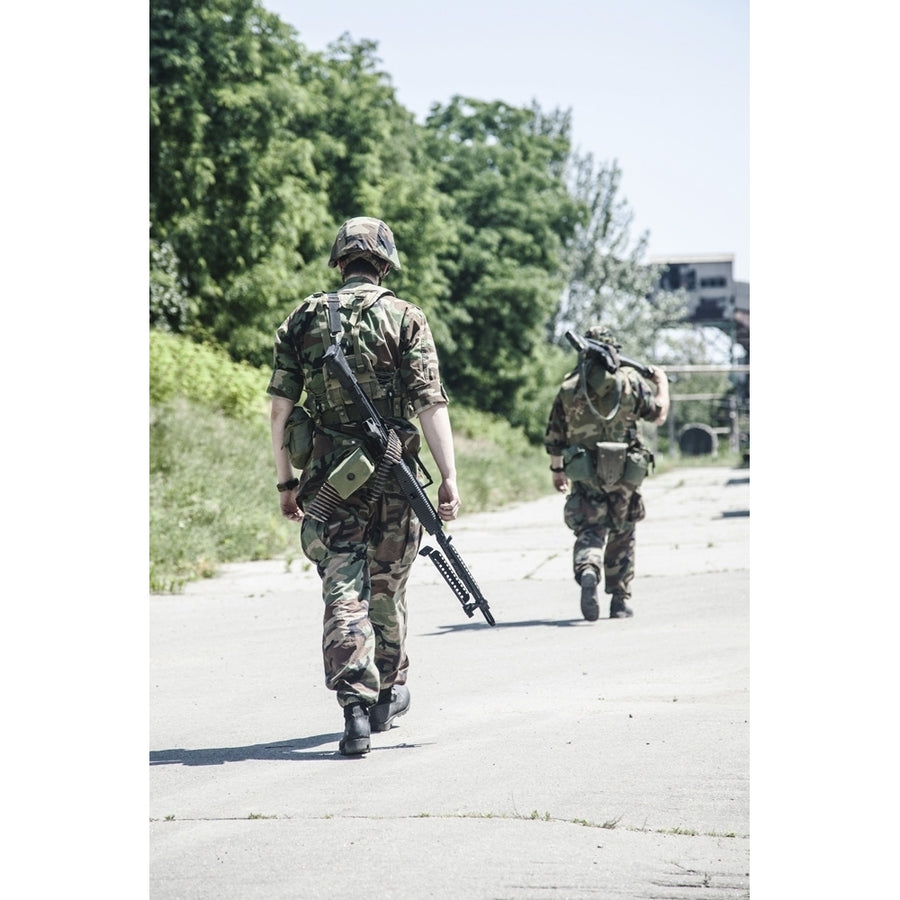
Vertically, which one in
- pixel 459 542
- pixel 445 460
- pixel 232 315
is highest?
pixel 232 315

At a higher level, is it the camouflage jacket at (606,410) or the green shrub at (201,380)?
the green shrub at (201,380)

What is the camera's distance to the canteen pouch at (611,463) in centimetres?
934

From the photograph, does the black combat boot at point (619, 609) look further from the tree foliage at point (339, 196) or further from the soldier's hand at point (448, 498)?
the tree foliage at point (339, 196)

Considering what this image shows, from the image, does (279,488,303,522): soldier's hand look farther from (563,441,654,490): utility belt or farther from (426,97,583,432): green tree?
(426,97,583,432): green tree

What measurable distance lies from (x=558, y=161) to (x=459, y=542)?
33877 mm

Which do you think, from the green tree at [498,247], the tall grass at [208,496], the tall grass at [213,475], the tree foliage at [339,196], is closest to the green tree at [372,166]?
the tree foliage at [339,196]

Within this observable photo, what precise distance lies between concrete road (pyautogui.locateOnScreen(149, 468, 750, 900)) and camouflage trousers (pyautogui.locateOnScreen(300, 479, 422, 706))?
0.29m

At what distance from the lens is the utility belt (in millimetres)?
9352

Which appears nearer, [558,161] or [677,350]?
[558,161]

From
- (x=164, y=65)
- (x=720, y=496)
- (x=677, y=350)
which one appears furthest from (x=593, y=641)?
(x=677, y=350)

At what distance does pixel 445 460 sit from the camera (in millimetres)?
5801

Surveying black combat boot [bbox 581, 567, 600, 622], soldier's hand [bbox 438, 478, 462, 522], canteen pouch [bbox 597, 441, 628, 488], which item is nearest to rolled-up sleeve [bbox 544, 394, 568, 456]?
canteen pouch [bbox 597, 441, 628, 488]

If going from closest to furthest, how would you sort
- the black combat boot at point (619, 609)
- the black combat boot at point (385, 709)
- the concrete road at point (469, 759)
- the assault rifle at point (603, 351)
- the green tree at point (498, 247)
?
1. the concrete road at point (469, 759)
2. the black combat boot at point (385, 709)
3. the assault rifle at point (603, 351)
4. the black combat boot at point (619, 609)
5. the green tree at point (498, 247)
